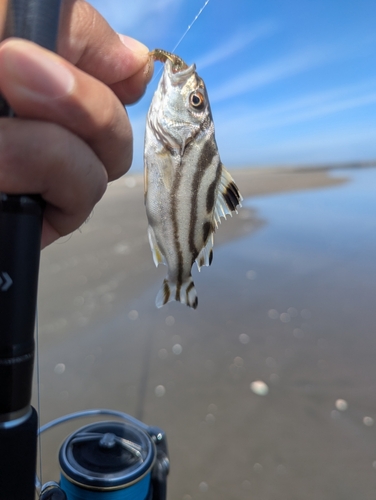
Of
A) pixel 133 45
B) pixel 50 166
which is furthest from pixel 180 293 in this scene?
pixel 133 45

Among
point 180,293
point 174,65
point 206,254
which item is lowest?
point 180,293

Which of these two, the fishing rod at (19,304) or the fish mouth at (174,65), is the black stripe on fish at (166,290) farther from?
the fish mouth at (174,65)

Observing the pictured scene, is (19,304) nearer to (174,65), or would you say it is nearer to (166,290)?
(166,290)

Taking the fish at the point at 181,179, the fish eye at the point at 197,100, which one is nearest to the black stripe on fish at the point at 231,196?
the fish at the point at 181,179

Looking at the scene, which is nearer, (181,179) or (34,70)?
(34,70)

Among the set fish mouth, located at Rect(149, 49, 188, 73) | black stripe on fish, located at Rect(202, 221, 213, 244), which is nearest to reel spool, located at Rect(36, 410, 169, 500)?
black stripe on fish, located at Rect(202, 221, 213, 244)

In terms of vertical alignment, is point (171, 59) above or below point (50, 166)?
above

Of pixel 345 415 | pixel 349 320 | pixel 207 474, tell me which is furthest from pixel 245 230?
pixel 207 474

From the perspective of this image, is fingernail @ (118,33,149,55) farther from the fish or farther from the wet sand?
the wet sand
